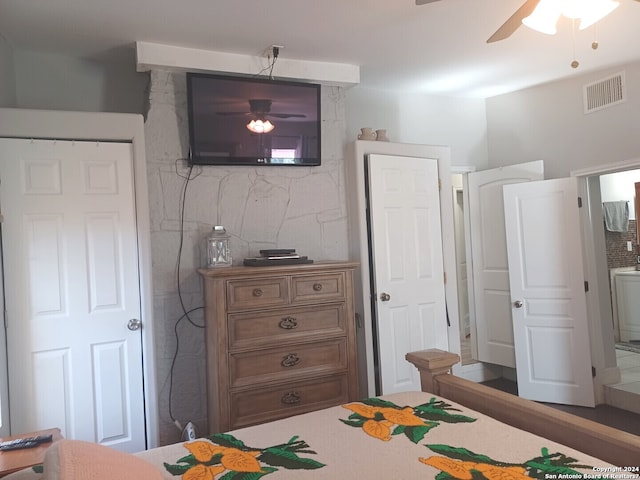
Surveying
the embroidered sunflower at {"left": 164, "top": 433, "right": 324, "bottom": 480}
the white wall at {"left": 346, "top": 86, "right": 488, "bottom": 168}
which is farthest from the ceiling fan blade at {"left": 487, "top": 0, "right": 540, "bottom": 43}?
the white wall at {"left": 346, "top": 86, "right": 488, "bottom": 168}

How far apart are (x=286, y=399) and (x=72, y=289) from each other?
1386 millimetres

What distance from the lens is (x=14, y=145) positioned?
2.68 m

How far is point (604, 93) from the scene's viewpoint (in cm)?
373

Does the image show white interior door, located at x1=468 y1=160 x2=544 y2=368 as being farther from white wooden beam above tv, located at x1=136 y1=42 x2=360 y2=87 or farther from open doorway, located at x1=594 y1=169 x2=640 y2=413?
open doorway, located at x1=594 y1=169 x2=640 y2=413

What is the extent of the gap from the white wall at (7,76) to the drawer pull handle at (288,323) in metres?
1.98

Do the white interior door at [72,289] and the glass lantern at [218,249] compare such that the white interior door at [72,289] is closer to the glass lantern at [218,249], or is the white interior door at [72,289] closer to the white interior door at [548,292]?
the glass lantern at [218,249]

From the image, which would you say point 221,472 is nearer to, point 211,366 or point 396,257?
point 211,366

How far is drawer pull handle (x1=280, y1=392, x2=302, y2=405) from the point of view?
278 centimetres

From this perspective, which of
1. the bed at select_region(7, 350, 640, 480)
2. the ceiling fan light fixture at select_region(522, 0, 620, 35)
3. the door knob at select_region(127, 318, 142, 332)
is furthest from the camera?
the door knob at select_region(127, 318, 142, 332)

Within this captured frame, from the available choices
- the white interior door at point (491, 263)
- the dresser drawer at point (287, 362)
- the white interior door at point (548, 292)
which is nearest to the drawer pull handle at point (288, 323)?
the dresser drawer at point (287, 362)

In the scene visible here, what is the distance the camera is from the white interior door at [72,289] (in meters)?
2.66

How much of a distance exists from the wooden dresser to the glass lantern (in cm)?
18

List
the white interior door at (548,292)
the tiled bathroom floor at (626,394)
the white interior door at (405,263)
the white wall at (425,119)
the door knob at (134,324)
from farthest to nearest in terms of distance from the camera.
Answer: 1. the white wall at (425,119)
2. the white interior door at (548,292)
3. the tiled bathroom floor at (626,394)
4. the white interior door at (405,263)
5. the door knob at (134,324)

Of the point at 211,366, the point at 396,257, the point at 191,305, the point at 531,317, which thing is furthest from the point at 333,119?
the point at 531,317
